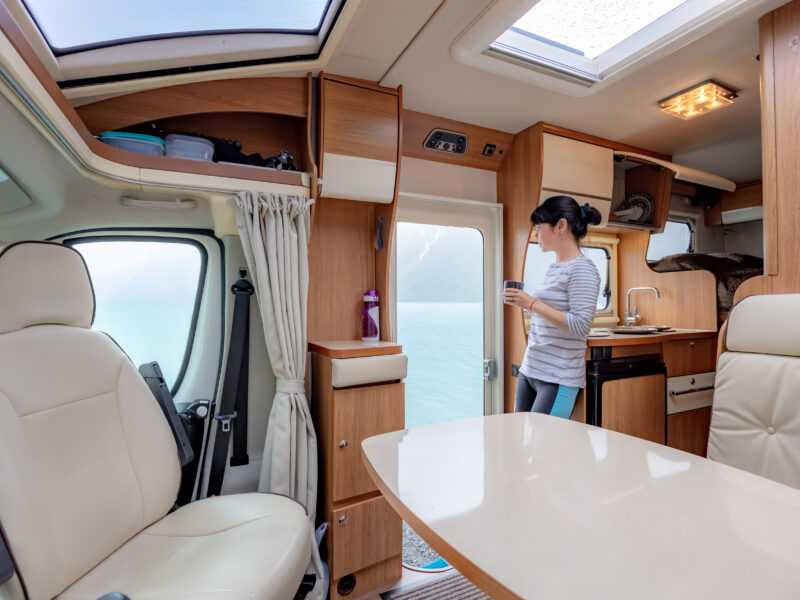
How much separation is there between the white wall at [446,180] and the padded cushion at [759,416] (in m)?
1.77

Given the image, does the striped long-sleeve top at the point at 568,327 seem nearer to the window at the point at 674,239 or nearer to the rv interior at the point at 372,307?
the rv interior at the point at 372,307

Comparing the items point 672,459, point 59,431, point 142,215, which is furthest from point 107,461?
point 672,459

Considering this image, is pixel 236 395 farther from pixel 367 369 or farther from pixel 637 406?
pixel 637 406

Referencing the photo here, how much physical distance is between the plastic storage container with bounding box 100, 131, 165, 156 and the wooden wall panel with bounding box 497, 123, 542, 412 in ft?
6.75

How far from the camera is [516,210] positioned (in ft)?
8.73

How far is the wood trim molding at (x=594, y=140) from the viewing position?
254cm

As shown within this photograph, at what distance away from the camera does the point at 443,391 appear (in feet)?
8.86

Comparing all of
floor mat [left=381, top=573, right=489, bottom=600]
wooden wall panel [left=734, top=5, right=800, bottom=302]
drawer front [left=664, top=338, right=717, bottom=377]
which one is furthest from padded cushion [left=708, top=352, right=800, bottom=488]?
drawer front [left=664, top=338, right=717, bottom=377]

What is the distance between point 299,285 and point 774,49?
2.16 meters

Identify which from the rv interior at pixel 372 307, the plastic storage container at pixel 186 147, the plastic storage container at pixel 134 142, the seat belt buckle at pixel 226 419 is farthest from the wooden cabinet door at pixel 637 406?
the plastic storage container at pixel 134 142

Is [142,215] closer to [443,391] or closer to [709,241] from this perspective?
[443,391]

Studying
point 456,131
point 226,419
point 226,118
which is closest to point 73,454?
point 226,419

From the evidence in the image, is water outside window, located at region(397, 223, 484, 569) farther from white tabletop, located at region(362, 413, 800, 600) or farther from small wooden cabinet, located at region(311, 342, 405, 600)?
white tabletop, located at region(362, 413, 800, 600)

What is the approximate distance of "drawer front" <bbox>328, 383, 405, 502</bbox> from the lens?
1713mm
